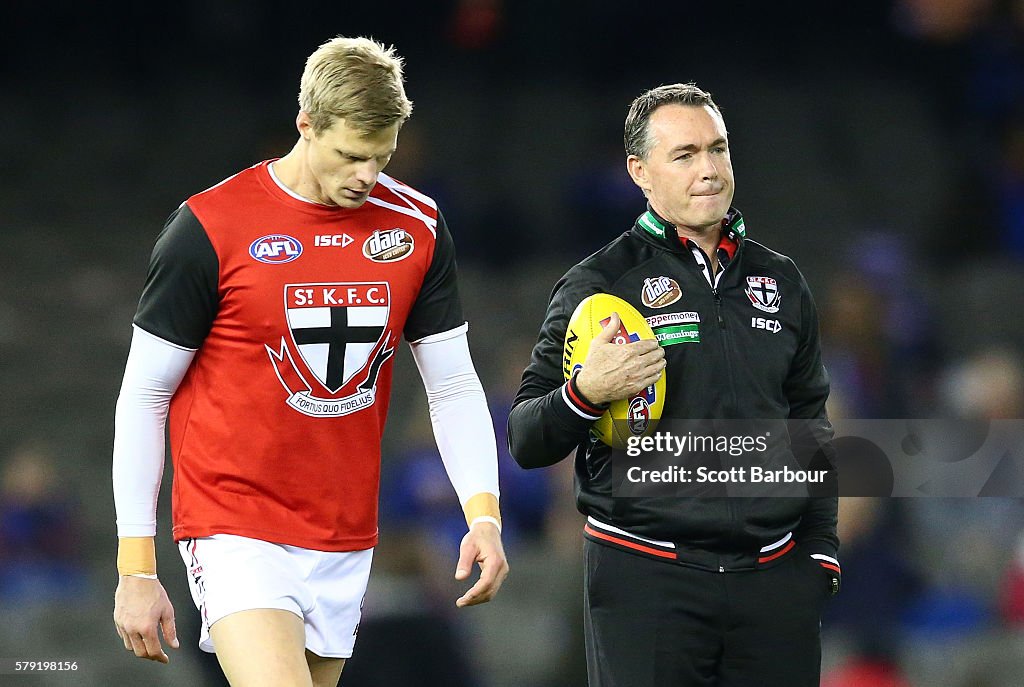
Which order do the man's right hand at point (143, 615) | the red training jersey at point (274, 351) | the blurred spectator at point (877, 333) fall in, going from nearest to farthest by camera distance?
the man's right hand at point (143, 615)
the red training jersey at point (274, 351)
the blurred spectator at point (877, 333)

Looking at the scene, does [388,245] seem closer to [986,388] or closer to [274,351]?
[274,351]

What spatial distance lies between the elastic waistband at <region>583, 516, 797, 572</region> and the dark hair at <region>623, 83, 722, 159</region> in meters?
0.84

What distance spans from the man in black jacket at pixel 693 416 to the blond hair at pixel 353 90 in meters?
0.57

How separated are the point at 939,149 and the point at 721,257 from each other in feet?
22.8

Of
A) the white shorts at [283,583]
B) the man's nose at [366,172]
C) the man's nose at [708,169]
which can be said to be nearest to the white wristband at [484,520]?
the white shorts at [283,583]

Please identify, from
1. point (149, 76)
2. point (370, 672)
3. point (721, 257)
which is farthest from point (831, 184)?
point (721, 257)

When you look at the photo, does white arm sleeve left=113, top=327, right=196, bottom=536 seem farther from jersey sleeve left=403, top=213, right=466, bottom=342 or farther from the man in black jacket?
the man in black jacket

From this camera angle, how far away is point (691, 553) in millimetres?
2650

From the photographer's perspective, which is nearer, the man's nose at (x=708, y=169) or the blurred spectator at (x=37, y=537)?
the man's nose at (x=708, y=169)

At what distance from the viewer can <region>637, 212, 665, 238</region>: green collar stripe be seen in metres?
2.80

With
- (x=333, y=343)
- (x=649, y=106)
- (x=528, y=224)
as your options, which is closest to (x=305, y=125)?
(x=333, y=343)

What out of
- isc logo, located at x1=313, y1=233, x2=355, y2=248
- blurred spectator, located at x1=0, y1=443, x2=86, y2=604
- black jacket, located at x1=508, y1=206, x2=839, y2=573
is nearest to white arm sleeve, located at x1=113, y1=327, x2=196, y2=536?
isc logo, located at x1=313, y1=233, x2=355, y2=248

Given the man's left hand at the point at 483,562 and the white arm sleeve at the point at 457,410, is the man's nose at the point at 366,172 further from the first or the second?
the man's left hand at the point at 483,562

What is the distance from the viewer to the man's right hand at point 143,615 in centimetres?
247
